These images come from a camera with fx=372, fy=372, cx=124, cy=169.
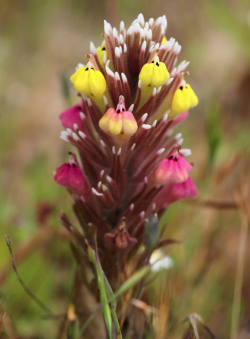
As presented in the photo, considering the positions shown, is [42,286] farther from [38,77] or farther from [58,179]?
[38,77]

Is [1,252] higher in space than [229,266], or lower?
higher

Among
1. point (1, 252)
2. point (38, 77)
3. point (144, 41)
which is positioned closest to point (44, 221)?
point (1, 252)

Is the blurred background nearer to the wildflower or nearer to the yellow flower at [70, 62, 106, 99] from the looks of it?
the wildflower

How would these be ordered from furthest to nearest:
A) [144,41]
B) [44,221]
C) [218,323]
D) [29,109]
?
[29,109]
[44,221]
[218,323]
[144,41]

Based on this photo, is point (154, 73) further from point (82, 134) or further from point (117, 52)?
point (82, 134)

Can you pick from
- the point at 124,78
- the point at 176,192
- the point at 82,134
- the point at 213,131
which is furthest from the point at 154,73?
the point at 213,131

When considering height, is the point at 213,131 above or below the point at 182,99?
below

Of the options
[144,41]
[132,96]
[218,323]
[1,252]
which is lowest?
[218,323]

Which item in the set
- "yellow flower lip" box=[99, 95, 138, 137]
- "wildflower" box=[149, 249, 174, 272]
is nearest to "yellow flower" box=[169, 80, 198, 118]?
"yellow flower lip" box=[99, 95, 138, 137]

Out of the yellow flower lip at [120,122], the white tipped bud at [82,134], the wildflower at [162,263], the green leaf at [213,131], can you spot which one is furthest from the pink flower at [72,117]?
the green leaf at [213,131]
